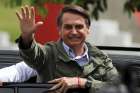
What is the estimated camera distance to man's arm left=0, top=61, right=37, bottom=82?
4160 millimetres

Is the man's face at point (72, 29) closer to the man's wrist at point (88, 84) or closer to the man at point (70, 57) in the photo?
the man at point (70, 57)

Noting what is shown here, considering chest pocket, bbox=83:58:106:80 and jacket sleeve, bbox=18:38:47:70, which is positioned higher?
jacket sleeve, bbox=18:38:47:70

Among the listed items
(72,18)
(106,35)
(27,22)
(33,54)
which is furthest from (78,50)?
(106,35)

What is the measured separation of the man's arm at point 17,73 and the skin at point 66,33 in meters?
0.29

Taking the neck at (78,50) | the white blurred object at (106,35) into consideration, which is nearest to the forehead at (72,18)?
the neck at (78,50)

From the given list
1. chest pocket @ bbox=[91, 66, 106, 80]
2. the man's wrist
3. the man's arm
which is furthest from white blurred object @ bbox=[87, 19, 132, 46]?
the man's wrist

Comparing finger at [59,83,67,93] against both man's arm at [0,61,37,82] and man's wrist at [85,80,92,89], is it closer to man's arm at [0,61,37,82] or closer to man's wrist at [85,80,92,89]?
man's wrist at [85,80,92,89]

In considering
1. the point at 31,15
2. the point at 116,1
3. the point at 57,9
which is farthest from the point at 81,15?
the point at 116,1

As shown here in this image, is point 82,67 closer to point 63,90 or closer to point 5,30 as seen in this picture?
point 63,90

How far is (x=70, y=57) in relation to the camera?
4.19 m

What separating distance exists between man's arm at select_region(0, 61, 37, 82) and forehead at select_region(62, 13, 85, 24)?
0.36 m

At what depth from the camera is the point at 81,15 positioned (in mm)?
4246

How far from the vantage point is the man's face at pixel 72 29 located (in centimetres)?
422

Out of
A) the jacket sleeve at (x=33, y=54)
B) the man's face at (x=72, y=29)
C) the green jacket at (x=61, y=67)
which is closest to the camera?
the jacket sleeve at (x=33, y=54)
